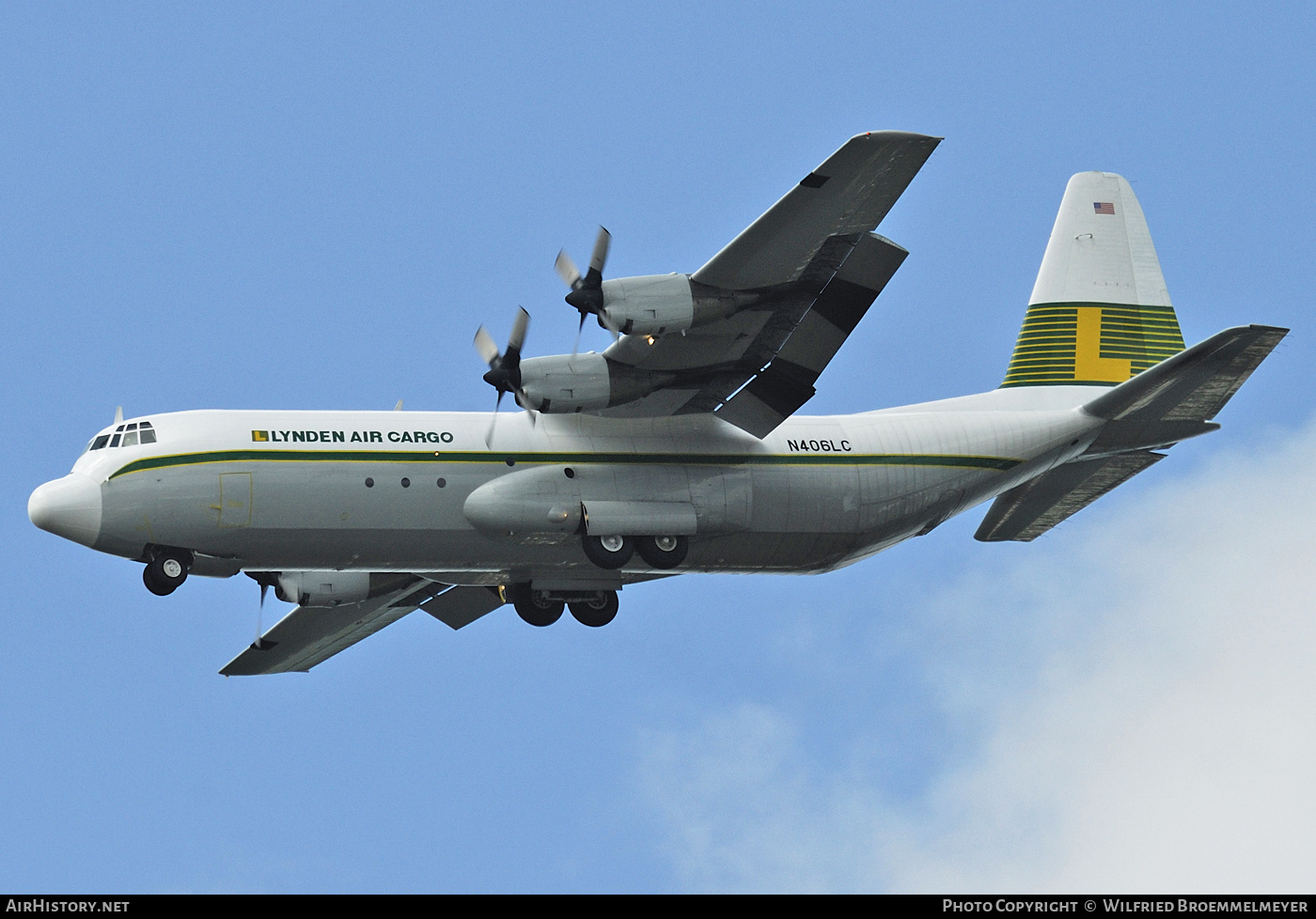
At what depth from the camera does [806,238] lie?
75.6 feet

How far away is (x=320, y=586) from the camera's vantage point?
91.1 ft

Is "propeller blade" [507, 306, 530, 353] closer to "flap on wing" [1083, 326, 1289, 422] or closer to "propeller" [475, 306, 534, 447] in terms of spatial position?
"propeller" [475, 306, 534, 447]

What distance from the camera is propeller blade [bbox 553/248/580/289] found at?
75.7 feet

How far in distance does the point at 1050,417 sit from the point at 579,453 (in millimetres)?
7110

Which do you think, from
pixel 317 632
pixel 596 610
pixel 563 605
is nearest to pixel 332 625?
pixel 317 632

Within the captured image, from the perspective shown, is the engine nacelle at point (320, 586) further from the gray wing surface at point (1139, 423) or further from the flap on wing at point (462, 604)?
the gray wing surface at point (1139, 423)

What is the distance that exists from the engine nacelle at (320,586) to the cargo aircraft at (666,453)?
32mm

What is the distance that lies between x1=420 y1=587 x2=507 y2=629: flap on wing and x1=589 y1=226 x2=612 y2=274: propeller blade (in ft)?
25.5

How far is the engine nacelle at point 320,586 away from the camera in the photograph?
2773cm

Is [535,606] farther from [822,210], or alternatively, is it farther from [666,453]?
[822,210]

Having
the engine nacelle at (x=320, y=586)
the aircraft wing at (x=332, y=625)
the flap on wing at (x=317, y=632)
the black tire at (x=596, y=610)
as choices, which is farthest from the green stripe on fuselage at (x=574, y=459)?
the flap on wing at (x=317, y=632)

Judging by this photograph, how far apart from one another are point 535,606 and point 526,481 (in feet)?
10.6

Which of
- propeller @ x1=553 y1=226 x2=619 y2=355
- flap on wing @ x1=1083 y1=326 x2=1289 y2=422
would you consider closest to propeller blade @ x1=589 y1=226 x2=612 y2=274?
propeller @ x1=553 y1=226 x2=619 y2=355
